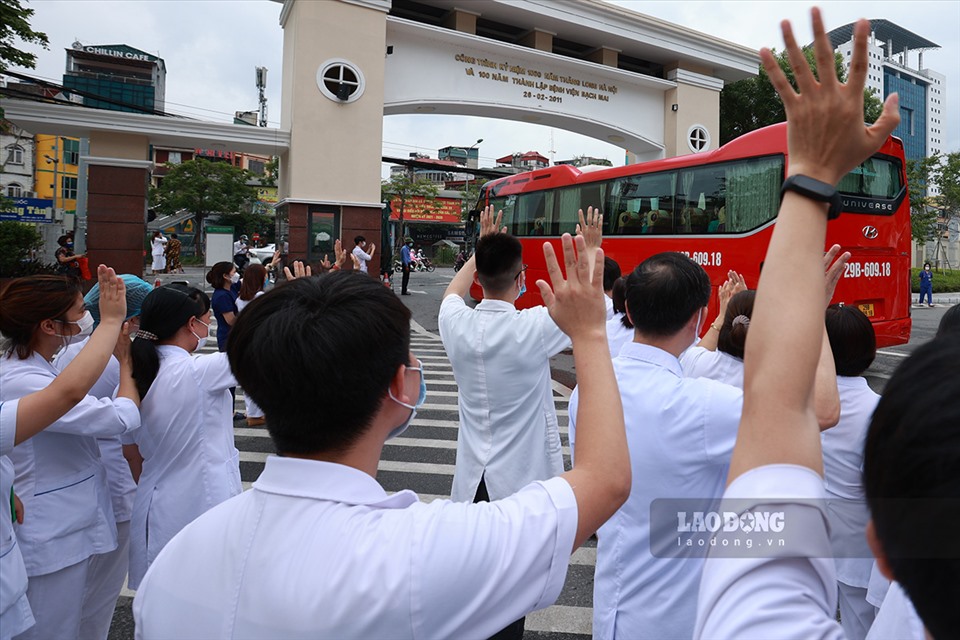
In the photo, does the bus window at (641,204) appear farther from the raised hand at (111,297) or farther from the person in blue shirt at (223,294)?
the raised hand at (111,297)

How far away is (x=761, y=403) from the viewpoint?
0.89m

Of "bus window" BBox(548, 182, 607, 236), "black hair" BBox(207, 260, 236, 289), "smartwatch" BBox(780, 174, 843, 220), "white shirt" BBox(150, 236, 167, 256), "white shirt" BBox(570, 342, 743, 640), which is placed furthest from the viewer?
"white shirt" BBox(150, 236, 167, 256)

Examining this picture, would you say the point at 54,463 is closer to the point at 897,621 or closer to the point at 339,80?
the point at 897,621

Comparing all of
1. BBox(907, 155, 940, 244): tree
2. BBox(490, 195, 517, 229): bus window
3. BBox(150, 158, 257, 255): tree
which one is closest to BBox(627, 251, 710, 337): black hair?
BBox(490, 195, 517, 229): bus window

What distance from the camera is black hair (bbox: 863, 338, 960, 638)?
667 millimetres

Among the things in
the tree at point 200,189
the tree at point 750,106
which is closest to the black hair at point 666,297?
the tree at point 750,106

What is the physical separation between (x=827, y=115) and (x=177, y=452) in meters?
2.56

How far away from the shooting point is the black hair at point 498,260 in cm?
295

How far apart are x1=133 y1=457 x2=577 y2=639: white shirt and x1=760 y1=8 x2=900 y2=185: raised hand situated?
659 millimetres

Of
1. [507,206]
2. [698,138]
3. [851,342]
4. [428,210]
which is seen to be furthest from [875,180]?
[428,210]

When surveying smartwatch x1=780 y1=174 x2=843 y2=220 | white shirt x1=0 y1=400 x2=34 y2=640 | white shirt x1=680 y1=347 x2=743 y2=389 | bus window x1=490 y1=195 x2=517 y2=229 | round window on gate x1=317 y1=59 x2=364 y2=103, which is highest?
round window on gate x1=317 y1=59 x2=364 y2=103

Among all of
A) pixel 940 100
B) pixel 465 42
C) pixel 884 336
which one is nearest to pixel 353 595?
pixel 884 336

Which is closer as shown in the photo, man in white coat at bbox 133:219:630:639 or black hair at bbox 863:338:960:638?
black hair at bbox 863:338:960:638

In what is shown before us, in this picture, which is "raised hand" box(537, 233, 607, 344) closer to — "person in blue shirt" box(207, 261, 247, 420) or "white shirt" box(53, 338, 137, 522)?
"white shirt" box(53, 338, 137, 522)
